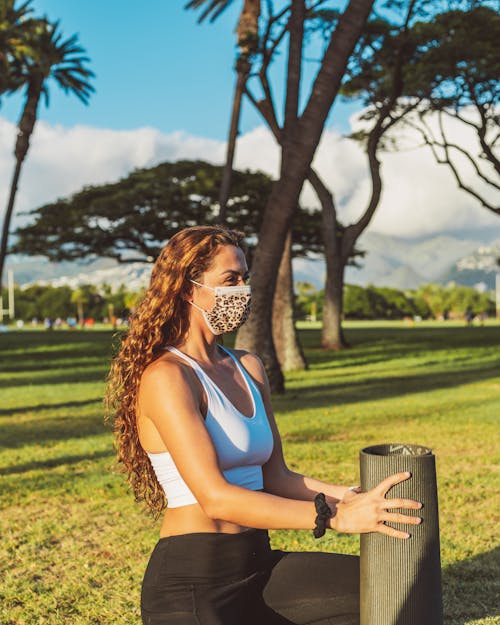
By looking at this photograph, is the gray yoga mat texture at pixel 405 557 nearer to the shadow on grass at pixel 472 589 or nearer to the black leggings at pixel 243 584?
the black leggings at pixel 243 584

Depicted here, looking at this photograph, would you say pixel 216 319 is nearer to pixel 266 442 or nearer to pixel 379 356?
pixel 266 442

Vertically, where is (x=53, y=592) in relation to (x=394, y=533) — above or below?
below

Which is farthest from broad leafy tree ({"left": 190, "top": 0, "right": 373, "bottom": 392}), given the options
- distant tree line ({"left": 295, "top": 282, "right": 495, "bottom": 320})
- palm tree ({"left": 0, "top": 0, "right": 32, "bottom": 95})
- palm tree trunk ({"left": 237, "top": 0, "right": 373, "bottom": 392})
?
distant tree line ({"left": 295, "top": 282, "right": 495, "bottom": 320})

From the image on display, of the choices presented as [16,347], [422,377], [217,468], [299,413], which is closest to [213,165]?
[16,347]

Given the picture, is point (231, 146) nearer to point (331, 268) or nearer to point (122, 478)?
point (331, 268)

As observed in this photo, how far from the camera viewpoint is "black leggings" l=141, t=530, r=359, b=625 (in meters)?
2.59

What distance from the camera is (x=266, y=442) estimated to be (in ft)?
8.95

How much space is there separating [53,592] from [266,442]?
9.13ft

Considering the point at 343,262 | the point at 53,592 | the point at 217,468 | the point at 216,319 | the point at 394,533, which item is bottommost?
the point at 53,592

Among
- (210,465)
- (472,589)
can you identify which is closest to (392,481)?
(210,465)

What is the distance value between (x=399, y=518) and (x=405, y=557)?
0.47 ft

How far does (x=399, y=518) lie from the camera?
2.29 metres

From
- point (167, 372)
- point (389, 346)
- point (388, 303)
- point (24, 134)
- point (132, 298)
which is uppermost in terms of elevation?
point (24, 134)

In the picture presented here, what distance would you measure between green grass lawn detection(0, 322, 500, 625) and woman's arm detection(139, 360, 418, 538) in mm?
1100
